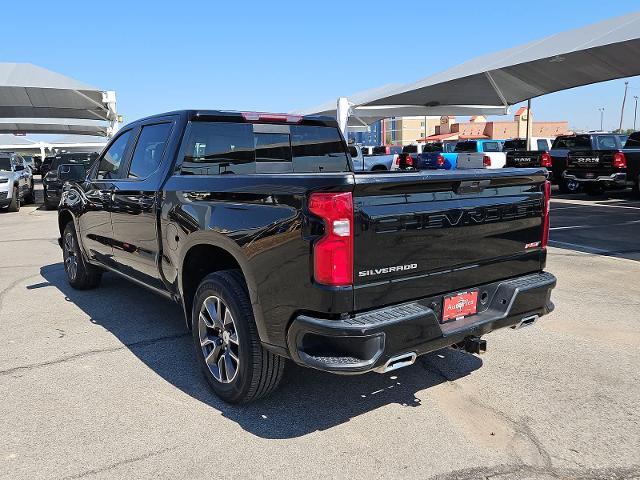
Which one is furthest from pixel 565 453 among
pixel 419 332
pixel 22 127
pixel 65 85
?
pixel 22 127

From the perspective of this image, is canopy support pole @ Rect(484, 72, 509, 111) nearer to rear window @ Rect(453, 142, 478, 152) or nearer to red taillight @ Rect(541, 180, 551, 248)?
rear window @ Rect(453, 142, 478, 152)

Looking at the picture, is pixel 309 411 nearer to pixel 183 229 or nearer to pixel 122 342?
pixel 183 229

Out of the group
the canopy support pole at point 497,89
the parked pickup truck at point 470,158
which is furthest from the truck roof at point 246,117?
the canopy support pole at point 497,89

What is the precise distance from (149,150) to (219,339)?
1.88 m

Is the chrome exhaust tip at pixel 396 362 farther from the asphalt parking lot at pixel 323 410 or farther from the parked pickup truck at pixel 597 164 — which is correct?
the parked pickup truck at pixel 597 164

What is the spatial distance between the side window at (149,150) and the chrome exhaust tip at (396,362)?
252 centimetres

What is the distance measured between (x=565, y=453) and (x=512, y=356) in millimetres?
1410

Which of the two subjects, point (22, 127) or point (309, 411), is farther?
point (22, 127)

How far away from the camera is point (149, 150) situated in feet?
15.0

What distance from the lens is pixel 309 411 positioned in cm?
346

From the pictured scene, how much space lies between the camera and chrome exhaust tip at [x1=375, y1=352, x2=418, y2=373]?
2811mm

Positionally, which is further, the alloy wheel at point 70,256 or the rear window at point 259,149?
the alloy wheel at point 70,256

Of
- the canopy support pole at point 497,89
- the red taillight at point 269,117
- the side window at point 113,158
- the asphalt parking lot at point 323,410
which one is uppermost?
the canopy support pole at point 497,89

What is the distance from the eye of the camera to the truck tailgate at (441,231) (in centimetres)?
279
